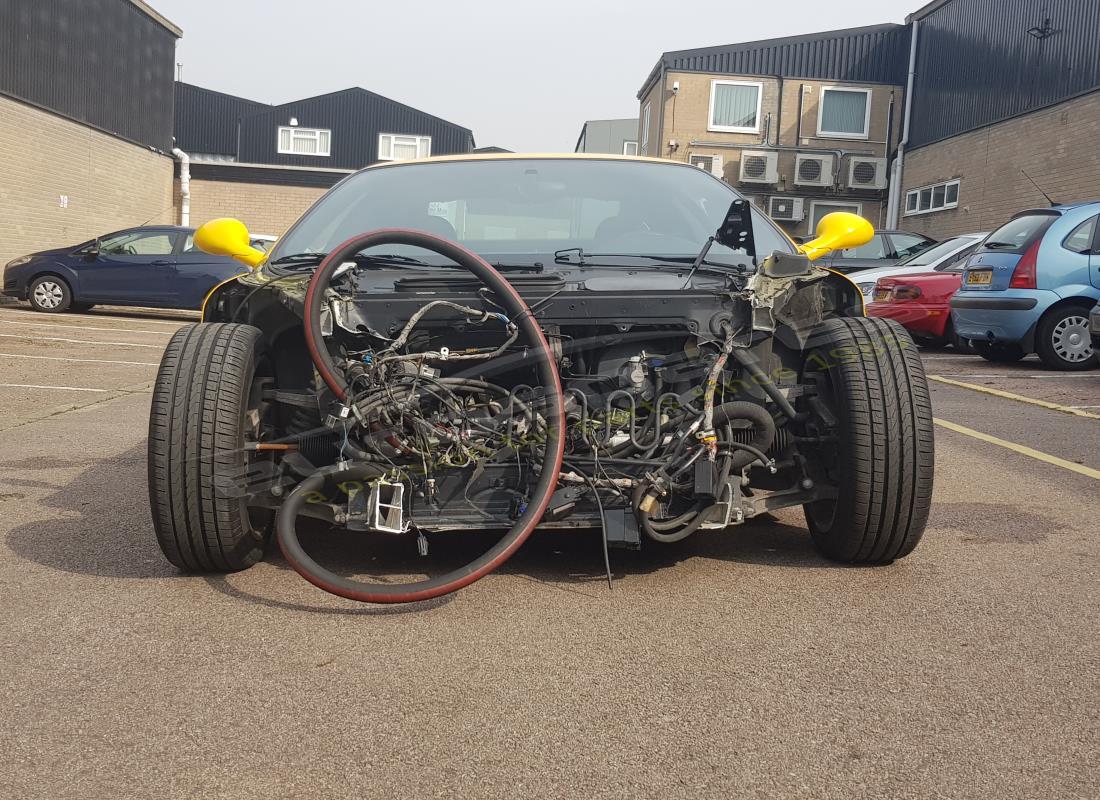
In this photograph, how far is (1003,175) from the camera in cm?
2220

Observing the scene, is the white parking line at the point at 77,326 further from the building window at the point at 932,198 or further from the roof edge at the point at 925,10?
the roof edge at the point at 925,10

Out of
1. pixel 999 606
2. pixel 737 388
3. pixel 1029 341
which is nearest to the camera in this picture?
pixel 999 606

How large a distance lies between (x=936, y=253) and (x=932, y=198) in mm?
13047

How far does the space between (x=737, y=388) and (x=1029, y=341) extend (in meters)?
8.29

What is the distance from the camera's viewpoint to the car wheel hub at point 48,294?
17250 millimetres

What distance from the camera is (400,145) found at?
138 feet

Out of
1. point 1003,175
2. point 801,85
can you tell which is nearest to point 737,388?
point 1003,175

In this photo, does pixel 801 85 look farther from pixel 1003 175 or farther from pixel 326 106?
pixel 326 106

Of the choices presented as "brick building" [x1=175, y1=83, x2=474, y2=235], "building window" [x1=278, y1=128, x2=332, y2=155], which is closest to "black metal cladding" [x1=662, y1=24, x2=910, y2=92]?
"brick building" [x1=175, y1=83, x2=474, y2=235]

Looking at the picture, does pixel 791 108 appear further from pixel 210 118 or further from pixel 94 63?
pixel 210 118

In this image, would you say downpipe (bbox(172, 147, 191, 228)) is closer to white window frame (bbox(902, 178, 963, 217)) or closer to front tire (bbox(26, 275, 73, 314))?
front tire (bbox(26, 275, 73, 314))

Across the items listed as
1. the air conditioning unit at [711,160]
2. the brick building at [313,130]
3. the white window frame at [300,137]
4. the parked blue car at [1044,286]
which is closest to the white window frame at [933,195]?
the air conditioning unit at [711,160]

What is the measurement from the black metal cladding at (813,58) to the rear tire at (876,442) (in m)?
28.3

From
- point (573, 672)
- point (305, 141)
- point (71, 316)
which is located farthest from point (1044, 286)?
point (305, 141)
